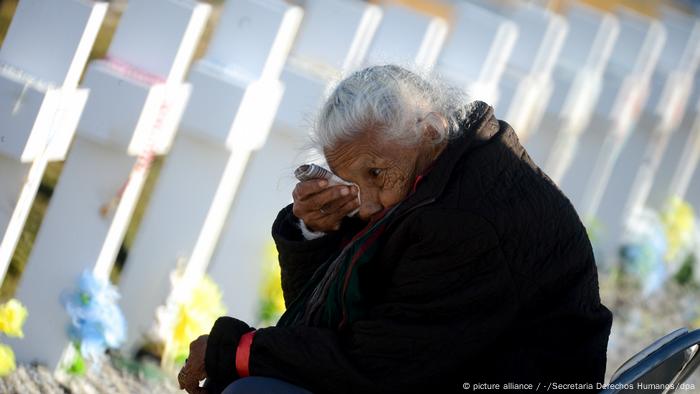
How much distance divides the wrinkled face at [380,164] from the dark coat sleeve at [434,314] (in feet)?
0.68

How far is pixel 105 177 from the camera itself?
4.09 metres

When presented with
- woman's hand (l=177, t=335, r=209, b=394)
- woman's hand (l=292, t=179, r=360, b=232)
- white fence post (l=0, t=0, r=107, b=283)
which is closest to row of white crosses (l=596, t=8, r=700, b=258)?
white fence post (l=0, t=0, r=107, b=283)

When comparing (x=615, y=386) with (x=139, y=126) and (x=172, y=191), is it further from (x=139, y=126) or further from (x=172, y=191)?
(x=172, y=191)

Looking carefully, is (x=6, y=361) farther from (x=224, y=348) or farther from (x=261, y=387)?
(x=261, y=387)

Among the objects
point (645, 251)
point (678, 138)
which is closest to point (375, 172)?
point (645, 251)

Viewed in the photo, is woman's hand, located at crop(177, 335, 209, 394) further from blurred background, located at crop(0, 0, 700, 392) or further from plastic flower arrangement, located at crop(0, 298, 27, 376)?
plastic flower arrangement, located at crop(0, 298, 27, 376)

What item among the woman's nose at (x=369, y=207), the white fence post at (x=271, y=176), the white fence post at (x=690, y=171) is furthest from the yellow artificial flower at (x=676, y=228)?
the woman's nose at (x=369, y=207)

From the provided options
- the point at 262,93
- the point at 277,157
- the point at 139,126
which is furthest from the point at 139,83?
the point at 277,157

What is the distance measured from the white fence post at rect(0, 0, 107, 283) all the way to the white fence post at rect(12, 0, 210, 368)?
0.27 metres

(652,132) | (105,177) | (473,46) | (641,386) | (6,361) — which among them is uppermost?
(652,132)

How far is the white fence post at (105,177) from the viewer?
397cm

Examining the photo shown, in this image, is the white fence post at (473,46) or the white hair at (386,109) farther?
the white fence post at (473,46)

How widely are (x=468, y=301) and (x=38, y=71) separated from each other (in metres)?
1.68

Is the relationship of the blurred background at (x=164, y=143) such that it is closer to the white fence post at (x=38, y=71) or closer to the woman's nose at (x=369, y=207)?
the white fence post at (x=38, y=71)
